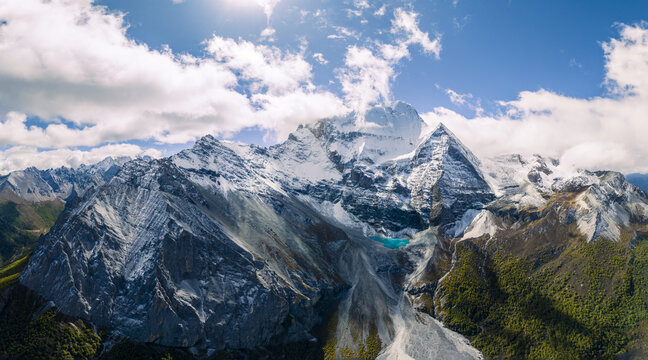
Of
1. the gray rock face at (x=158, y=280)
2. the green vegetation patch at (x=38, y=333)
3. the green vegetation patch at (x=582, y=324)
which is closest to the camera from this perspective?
the green vegetation patch at (x=38, y=333)

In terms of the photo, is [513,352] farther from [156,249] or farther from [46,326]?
[46,326]

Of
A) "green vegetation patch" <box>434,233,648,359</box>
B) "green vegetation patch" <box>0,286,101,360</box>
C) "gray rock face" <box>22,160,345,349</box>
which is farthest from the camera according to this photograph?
Answer: "green vegetation patch" <box>434,233,648,359</box>

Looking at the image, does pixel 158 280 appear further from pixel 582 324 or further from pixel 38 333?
pixel 582 324

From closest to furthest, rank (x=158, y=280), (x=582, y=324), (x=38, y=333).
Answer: (x=38, y=333)
(x=158, y=280)
(x=582, y=324)

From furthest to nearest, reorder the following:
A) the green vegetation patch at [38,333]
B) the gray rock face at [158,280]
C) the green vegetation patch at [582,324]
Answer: the green vegetation patch at [582,324] < the gray rock face at [158,280] < the green vegetation patch at [38,333]

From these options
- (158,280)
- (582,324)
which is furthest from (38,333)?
(582,324)

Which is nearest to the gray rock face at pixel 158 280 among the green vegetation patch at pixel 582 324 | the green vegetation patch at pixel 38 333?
the green vegetation patch at pixel 38 333

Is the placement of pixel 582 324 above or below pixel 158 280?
above

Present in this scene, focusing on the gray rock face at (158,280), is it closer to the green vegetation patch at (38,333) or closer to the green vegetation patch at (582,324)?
the green vegetation patch at (38,333)

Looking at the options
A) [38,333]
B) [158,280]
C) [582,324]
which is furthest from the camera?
[582,324]

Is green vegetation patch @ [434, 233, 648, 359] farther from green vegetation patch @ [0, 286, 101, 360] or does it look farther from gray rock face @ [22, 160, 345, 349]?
green vegetation patch @ [0, 286, 101, 360]

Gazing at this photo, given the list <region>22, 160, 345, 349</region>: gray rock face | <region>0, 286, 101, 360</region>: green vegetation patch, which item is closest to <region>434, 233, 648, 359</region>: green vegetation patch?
<region>22, 160, 345, 349</region>: gray rock face
